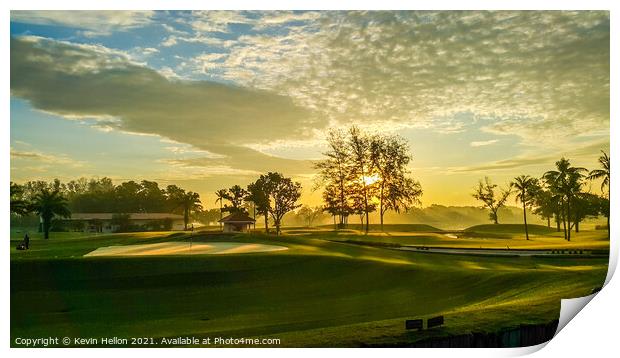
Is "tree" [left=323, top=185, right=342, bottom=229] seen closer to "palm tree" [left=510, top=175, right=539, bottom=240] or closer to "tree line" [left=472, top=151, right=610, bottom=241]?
"tree line" [left=472, top=151, right=610, bottom=241]

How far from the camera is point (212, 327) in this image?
9.09 meters

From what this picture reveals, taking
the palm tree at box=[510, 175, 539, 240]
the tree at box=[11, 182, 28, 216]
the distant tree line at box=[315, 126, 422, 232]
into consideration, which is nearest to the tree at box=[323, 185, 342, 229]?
the distant tree line at box=[315, 126, 422, 232]

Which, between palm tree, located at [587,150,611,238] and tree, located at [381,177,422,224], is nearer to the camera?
palm tree, located at [587,150,611,238]

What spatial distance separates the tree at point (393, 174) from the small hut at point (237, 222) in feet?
8.53

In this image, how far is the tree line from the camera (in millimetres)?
9812

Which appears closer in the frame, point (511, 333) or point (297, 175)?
point (511, 333)

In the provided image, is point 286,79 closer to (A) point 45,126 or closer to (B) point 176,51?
(B) point 176,51

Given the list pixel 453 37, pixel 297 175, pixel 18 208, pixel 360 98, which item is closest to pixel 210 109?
pixel 297 175

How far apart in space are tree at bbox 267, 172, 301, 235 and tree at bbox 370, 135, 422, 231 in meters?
1.60

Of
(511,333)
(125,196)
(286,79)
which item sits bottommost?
(511,333)

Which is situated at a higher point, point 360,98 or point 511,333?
point 360,98

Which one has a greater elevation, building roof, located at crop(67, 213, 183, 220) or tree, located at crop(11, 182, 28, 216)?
tree, located at crop(11, 182, 28, 216)

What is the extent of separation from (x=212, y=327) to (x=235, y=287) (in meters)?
0.85
